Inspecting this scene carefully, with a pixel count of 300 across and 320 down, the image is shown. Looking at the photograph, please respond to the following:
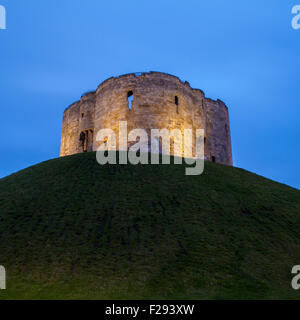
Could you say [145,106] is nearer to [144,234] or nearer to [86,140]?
[86,140]

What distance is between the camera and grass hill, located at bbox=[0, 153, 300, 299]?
1145 centimetres

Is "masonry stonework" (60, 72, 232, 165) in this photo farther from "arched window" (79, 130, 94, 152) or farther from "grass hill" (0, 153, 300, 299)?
"grass hill" (0, 153, 300, 299)

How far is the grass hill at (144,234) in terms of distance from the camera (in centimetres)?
1145

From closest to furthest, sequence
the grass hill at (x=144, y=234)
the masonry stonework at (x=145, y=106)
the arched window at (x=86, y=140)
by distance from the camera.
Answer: the grass hill at (x=144, y=234), the masonry stonework at (x=145, y=106), the arched window at (x=86, y=140)

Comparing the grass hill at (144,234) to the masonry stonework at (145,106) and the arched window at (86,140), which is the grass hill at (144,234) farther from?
the arched window at (86,140)

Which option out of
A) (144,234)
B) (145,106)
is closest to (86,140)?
(145,106)

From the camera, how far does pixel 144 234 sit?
591 inches

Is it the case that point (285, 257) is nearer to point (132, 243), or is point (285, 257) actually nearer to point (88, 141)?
point (132, 243)

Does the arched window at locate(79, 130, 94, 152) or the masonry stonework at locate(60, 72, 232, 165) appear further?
the arched window at locate(79, 130, 94, 152)

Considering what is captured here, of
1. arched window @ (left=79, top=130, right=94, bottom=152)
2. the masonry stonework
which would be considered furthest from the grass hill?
arched window @ (left=79, top=130, right=94, bottom=152)

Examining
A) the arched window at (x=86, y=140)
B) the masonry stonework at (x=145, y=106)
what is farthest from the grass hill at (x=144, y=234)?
the arched window at (x=86, y=140)

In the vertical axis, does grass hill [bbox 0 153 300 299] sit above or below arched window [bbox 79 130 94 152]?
below

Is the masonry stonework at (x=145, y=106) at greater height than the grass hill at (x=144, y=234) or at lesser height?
greater

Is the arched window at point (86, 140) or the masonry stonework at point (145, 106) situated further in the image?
the arched window at point (86, 140)
